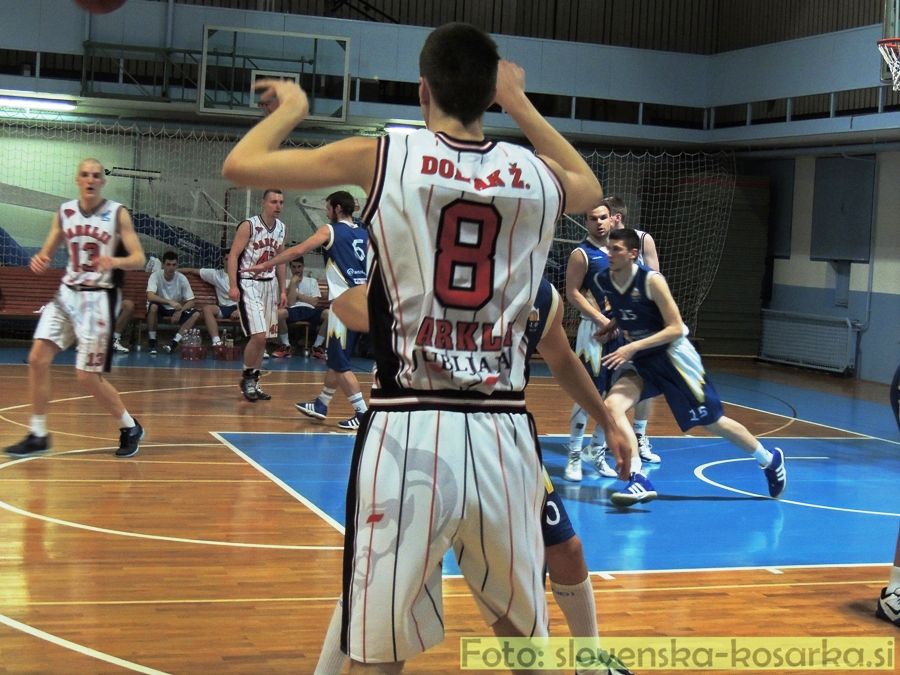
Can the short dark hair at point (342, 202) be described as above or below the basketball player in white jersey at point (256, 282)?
above

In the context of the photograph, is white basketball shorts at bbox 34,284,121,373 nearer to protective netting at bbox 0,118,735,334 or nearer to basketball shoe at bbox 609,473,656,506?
basketball shoe at bbox 609,473,656,506

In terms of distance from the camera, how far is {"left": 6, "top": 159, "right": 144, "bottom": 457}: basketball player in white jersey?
741 cm

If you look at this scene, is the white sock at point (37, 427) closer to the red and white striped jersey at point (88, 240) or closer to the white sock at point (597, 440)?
the red and white striped jersey at point (88, 240)

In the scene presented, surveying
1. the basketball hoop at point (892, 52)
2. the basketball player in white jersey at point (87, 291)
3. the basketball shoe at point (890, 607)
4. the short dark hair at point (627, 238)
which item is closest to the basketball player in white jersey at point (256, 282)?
the basketball player in white jersey at point (87, 291)

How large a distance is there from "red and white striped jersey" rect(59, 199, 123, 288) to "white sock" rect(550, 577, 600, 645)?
4.79 metres

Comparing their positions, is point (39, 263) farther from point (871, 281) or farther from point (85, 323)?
point (871, 281)

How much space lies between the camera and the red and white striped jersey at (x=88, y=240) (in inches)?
294

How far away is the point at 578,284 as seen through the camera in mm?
7965

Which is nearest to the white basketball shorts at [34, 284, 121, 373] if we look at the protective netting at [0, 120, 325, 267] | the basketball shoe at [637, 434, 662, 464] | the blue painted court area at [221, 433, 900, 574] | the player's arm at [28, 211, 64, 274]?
the player's arm at [28, 211, 64, 274]

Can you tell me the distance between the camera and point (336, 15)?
17.6 meters

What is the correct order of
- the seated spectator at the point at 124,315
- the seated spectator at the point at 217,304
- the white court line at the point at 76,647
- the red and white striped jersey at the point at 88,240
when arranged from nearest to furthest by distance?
the white court line at the point at 76,647
the red and white striped jersey at the point at 88,240
the seated spectator at the point at 124,315
the seated spectator at the point at 217,304

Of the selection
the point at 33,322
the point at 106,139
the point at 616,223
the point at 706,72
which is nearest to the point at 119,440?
the point at 616,223

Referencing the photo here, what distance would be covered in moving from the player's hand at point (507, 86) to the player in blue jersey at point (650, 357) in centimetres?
445

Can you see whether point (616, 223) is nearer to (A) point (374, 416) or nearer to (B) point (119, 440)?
(B) point (119, 440)
